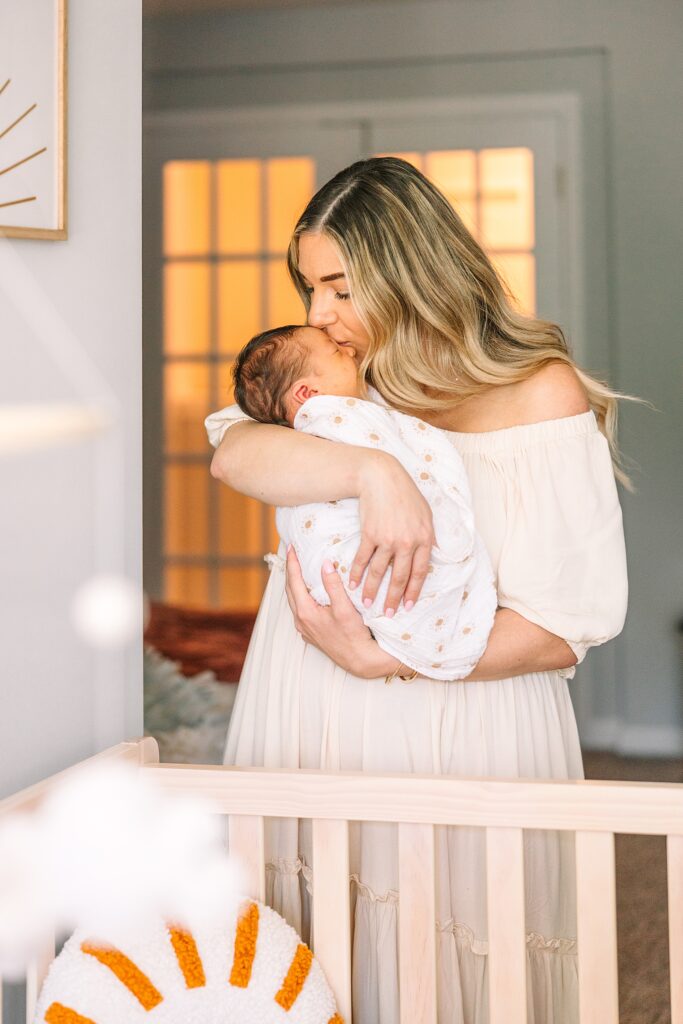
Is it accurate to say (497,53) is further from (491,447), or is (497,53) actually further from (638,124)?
(491,447)

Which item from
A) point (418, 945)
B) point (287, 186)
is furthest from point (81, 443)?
point (287, 186)

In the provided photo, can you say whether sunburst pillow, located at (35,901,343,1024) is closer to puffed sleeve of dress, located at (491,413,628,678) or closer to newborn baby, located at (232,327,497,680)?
newborn baby, located at (232,327,497,680)

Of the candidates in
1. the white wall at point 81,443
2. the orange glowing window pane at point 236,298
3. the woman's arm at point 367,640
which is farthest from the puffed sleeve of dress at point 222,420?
the orange glowing window pane at point 236,298

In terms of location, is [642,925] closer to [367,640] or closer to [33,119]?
[367,640]

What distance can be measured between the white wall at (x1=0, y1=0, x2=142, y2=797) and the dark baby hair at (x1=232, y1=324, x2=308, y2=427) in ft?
0.67

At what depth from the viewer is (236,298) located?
129 inches

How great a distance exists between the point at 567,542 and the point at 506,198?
2.33m

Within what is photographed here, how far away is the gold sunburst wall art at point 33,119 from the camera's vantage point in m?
1.20

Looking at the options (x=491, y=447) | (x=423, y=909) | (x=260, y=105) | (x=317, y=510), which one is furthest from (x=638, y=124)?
(x=423, y=909)

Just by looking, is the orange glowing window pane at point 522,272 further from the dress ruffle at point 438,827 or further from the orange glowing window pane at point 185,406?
the dress ruffle at point 438,827

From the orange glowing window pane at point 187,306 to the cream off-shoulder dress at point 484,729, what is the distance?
2.19 meters

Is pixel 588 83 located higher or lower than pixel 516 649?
higher

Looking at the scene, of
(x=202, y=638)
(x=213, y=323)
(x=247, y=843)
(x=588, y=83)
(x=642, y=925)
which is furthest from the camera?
(x=213, y=323)

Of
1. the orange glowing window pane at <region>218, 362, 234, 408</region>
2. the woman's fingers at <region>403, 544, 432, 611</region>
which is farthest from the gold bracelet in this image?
the orange glowing window pane at <region>218, 362, 234, 408</region>
